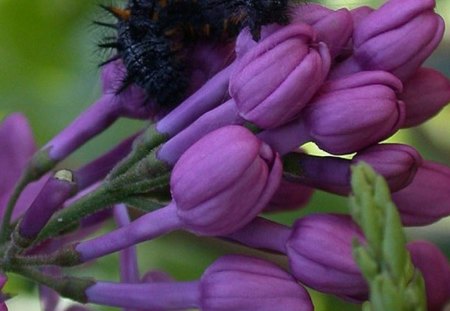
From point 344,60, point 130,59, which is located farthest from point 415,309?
point 130,59

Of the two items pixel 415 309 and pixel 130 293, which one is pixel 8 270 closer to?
pixel 130 293

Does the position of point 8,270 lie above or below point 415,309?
below

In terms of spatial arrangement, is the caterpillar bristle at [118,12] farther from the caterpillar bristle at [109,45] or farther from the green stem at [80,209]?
the green stem at [80,209]

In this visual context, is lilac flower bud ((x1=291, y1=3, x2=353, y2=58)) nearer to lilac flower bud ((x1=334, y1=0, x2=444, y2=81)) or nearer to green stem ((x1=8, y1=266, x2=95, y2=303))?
lilac flower bud ((x1=334, y1=0, x2=444, y2=81))

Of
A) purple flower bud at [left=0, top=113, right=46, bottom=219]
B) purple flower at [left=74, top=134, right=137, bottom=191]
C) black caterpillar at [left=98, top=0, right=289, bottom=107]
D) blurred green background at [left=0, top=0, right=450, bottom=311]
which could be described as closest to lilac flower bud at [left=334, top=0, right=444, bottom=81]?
black caterpillar at [left=98, top=0, right=289, bottom=107]

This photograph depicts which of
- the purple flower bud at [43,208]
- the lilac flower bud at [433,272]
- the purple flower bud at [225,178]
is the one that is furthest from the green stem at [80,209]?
the lilac flower bud at [433,272]
